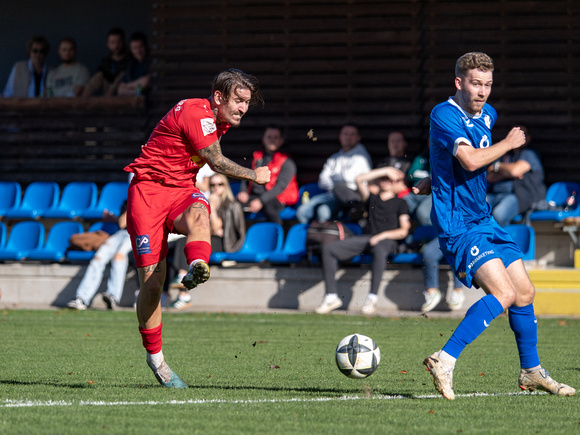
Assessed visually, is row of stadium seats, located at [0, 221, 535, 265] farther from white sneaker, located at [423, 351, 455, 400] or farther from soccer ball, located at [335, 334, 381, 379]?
white sneaker, located at [423, 351, 455, 400]

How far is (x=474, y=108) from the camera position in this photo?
6.16 m

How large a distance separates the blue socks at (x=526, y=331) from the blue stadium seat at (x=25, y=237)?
10.6m

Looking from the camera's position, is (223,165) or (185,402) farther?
(223,165)

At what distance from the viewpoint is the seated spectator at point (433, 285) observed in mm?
12727

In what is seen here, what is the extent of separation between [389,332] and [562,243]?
4.51 metres

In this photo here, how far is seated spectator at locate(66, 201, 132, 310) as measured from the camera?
45.7 feet

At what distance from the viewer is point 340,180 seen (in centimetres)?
1437

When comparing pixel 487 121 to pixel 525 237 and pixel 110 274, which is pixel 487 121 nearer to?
pixel 525 237

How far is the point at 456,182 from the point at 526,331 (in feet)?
3.54

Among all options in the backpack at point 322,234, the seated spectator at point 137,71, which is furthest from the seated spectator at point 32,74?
the backpack at point 322,234

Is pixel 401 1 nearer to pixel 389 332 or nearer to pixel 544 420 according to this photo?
pixel 389 332

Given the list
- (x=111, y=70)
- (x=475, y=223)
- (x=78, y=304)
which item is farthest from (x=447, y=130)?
(x=111, y=70)

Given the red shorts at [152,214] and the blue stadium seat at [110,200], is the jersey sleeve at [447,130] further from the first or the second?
the blue stadium seat at [110,200]

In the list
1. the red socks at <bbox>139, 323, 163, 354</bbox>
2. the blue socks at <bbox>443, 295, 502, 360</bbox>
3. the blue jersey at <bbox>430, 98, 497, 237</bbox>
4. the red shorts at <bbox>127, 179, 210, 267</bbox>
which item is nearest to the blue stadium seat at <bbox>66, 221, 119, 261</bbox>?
the red socks at <bbox>139, 323, 163, 354</bbox>
